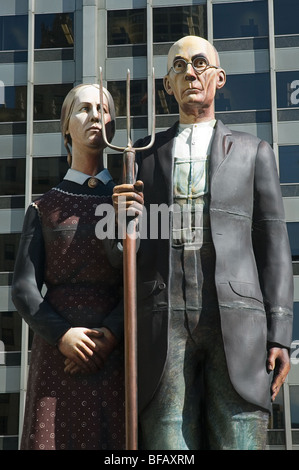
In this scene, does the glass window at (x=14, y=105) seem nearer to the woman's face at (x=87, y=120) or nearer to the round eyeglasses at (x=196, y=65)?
the woman's face at (x=87, y=120)

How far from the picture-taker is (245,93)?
1118 inches

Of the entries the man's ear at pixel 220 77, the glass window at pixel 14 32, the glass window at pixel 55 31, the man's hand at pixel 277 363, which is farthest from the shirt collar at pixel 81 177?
the glass window at pixel 14 32

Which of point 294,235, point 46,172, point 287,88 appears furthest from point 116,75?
point 294,235

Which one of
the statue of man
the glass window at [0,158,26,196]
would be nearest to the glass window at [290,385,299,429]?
the glass window at [0,158,26,196]

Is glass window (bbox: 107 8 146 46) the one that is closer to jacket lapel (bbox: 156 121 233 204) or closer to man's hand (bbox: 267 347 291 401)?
jacket lapel (bbox: 156 121 233 204)

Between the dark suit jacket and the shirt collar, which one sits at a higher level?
the shirt collar

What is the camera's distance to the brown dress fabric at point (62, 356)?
18.2 ft

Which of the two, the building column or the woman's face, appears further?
the building column

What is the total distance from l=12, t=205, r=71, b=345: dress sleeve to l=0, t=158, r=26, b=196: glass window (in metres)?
23.1

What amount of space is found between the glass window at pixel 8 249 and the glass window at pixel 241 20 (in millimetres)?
8617

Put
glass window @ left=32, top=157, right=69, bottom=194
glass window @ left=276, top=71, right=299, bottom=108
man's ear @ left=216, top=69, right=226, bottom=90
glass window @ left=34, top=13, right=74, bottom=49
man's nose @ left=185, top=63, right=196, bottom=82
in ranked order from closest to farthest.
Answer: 1. man's nose @ left=185, top=63, right=196, bottom=82
2. man's ear @ left=216, top=69, right=226, bottom=90
3. glass window @ left=276, top=71, right=299, bottom=108
4. glass window @ left=32, top=157, right=69, bottom=194
5. glass window @ left=34, top=13, right=74, bottom=49

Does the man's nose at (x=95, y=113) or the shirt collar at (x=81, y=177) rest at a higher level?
the man's nose at (x=95, y=113)

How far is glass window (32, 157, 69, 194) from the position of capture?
28.7 metres

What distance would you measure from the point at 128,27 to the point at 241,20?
3.51 metres
